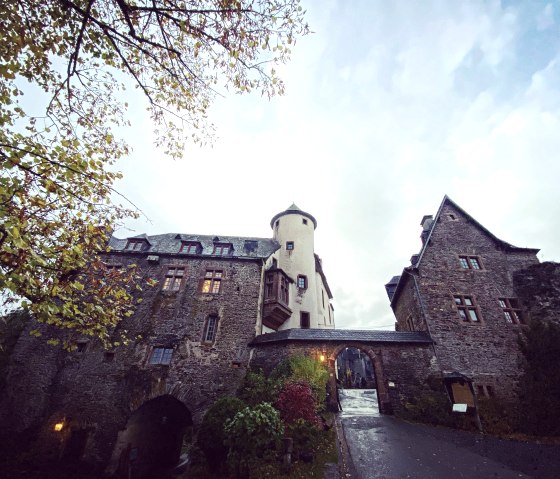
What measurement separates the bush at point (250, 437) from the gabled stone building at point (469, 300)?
10.4m

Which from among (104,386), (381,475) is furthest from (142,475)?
(381,475)

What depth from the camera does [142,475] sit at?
50.9 feet

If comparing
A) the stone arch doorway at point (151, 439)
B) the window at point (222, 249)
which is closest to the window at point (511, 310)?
the window at point (222, 249)

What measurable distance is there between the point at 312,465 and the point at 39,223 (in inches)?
365

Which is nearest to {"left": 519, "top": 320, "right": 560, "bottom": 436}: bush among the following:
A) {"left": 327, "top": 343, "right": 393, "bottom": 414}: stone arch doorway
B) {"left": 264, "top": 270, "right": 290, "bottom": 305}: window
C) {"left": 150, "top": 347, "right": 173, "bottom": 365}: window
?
{"left": 327, "top": 343, "right": 393, "bottom": 414}: stone arch doorway

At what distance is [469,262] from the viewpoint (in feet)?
58.6

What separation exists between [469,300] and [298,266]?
12575mm

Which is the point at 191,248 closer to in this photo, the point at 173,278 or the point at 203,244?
the point at 203,244

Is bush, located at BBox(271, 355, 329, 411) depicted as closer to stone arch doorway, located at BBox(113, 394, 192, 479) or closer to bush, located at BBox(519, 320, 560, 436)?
stone arch doorway, located at BBox(113, 394, 192, 479)

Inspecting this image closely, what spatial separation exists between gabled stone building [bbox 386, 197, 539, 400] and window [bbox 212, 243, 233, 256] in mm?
13154

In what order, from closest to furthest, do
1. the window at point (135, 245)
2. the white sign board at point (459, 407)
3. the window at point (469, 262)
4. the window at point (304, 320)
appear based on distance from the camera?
the white sign board at point (459, 407)
the window at point (469, 262)
the window at point (135, 245)
the window at point (304, 320)

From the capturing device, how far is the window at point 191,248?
21.2 metres

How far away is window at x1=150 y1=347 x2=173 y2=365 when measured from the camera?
16.2 metres

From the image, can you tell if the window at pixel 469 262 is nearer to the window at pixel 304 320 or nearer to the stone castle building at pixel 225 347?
the stone castle building at pixel 225 347
